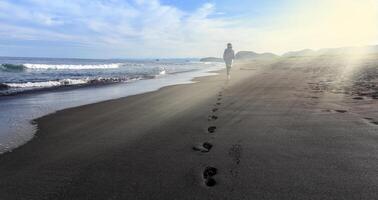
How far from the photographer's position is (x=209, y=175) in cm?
385

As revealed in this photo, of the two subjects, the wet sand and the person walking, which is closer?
the wet sand

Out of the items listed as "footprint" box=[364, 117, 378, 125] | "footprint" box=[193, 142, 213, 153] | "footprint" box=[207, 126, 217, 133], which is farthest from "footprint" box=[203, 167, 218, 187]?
"footprint" box=[364, 117, 378, 125]

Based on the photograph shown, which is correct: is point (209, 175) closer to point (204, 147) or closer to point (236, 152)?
point (236, 152)

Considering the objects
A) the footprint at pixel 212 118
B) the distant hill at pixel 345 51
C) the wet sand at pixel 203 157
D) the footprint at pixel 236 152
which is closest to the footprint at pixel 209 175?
the wet sand at pixel 203 157

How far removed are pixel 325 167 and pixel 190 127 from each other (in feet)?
9.58

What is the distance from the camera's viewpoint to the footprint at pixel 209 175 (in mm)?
3604

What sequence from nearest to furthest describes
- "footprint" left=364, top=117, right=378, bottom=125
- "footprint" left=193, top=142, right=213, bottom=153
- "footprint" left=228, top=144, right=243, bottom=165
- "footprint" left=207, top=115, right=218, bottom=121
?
"footprint" left=228, top=144, right=243, bottom=165 < "footprint" left=193, top=142, right=213, bottom=153 < "footprint" left=364, top=117, right=378, bottom=125 < "footprint" left=207, top=115, right=218, bottom=121

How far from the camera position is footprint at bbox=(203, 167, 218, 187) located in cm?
360

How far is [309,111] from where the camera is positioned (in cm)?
766

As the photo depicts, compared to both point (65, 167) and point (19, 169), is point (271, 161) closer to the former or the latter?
point (65, 167)

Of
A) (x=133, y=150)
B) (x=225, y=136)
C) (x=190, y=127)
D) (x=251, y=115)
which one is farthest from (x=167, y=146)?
(x=251, y=115)

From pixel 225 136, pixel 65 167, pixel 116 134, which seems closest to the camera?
pixel 65 167

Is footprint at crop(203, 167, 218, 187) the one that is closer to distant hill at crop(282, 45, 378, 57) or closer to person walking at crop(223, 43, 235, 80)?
person walking at crop(223, 43, 235, 80)

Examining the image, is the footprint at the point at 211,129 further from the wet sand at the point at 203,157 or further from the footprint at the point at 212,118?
the footprint at the point at 212,118
